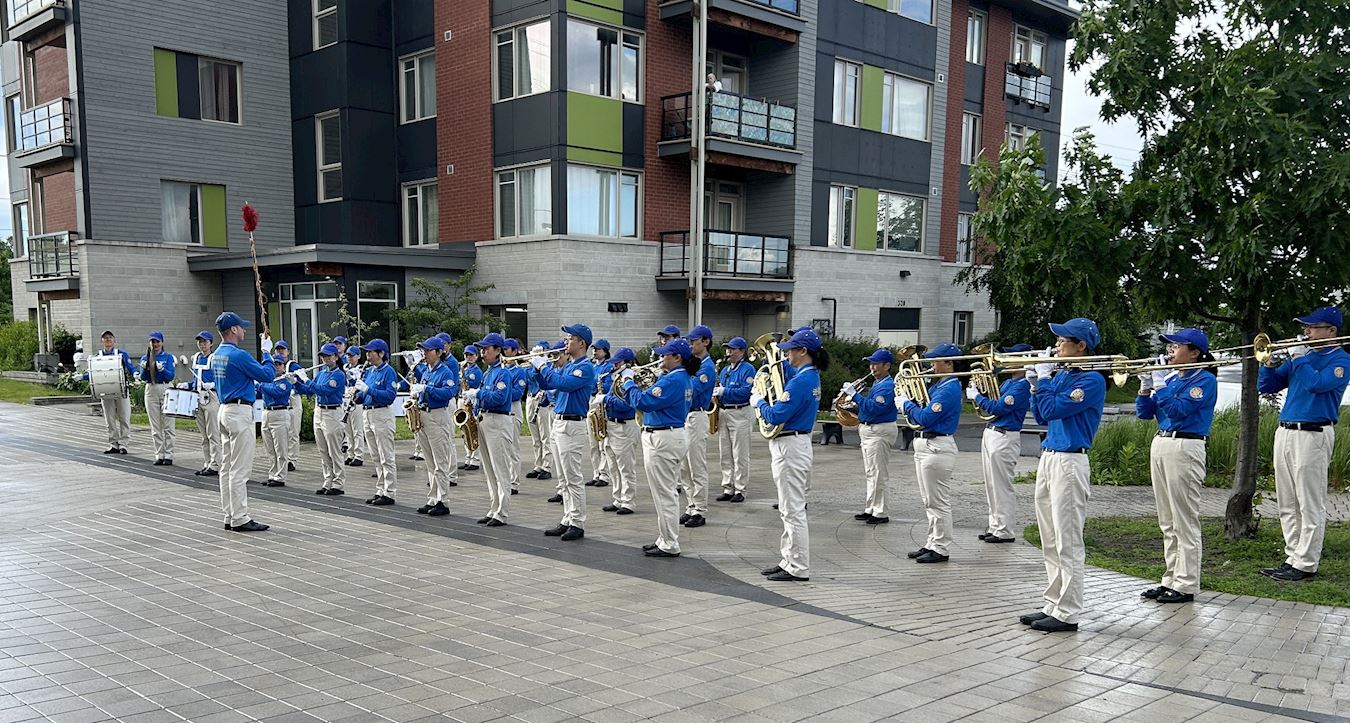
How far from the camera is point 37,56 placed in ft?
87.5

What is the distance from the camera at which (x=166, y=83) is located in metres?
25.2

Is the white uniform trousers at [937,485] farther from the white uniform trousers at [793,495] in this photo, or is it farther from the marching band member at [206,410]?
the marching band member at [206,410]

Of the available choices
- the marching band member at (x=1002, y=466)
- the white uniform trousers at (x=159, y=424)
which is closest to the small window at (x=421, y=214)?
Answer: the white uniform trousers at (x=159, y=424)

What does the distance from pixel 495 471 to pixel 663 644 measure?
4.75 meters

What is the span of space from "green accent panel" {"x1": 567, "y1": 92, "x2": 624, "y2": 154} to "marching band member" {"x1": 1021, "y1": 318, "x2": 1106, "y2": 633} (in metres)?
16.8

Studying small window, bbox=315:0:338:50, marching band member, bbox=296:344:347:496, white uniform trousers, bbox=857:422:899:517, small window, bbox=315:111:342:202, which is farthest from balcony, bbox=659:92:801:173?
white uniform trousers, bbox=857:422:899:517

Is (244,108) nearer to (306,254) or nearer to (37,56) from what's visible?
(37,56)

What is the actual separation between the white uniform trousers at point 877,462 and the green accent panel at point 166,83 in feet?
77.4

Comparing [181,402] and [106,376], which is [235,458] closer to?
[181,402]

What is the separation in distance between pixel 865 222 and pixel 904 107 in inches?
160

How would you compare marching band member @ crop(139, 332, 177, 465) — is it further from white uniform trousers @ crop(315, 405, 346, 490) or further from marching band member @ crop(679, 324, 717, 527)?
marching band member @ crop(679, 324, 717, 527)

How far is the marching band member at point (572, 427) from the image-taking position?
9742 millimetres

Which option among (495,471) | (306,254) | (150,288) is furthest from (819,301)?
(150,288)

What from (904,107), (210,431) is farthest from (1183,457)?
(904,107)
